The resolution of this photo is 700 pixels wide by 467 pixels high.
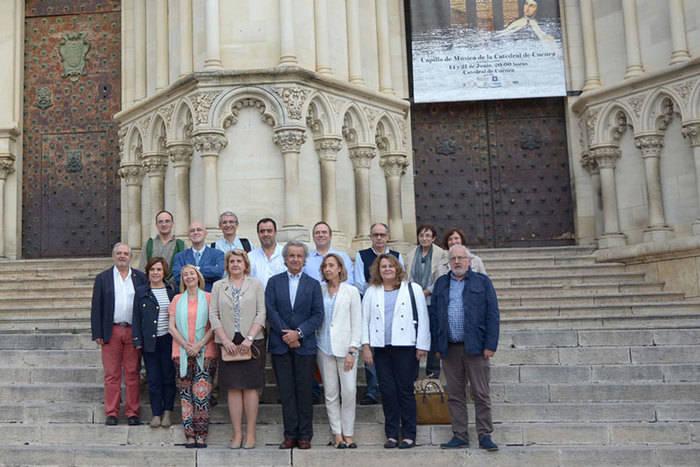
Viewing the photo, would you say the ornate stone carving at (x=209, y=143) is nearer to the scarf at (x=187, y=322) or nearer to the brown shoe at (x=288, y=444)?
the scarf at (x=187, y=322)

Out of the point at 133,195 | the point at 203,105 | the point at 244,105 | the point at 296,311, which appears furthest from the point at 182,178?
the point at 296,311

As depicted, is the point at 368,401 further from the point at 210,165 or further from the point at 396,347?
the point at 210,165

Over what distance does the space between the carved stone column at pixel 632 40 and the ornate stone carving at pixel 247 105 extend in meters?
5.16

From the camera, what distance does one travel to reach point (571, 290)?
34.1 feet

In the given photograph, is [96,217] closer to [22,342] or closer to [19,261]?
[19,261]

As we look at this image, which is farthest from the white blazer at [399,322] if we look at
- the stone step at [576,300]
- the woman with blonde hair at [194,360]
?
the stone step at [576,300]

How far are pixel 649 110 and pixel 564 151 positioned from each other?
1.70m

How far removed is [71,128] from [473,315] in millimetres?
9544

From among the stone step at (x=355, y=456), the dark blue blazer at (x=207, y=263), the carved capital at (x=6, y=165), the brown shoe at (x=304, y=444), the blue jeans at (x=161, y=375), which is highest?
the carved capital at (x=6, y=165)

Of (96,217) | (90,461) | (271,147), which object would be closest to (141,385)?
(90,461)

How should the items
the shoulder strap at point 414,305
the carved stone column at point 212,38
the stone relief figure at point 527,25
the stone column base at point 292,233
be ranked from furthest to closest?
1. the stone relief figure at point 527,25
2. the carved stone column at point 212,38
3. the stone column base at point 292,233
4. the shoulder strap at point 414,305

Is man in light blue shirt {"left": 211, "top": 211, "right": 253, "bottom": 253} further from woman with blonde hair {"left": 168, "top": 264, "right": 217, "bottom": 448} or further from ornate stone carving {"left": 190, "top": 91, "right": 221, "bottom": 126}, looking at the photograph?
ornate stone carving {"left": 190, "top": 91, "right": 221, "bottom": 126}

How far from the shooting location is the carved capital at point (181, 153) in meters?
11.1

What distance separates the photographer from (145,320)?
6.83 metres
